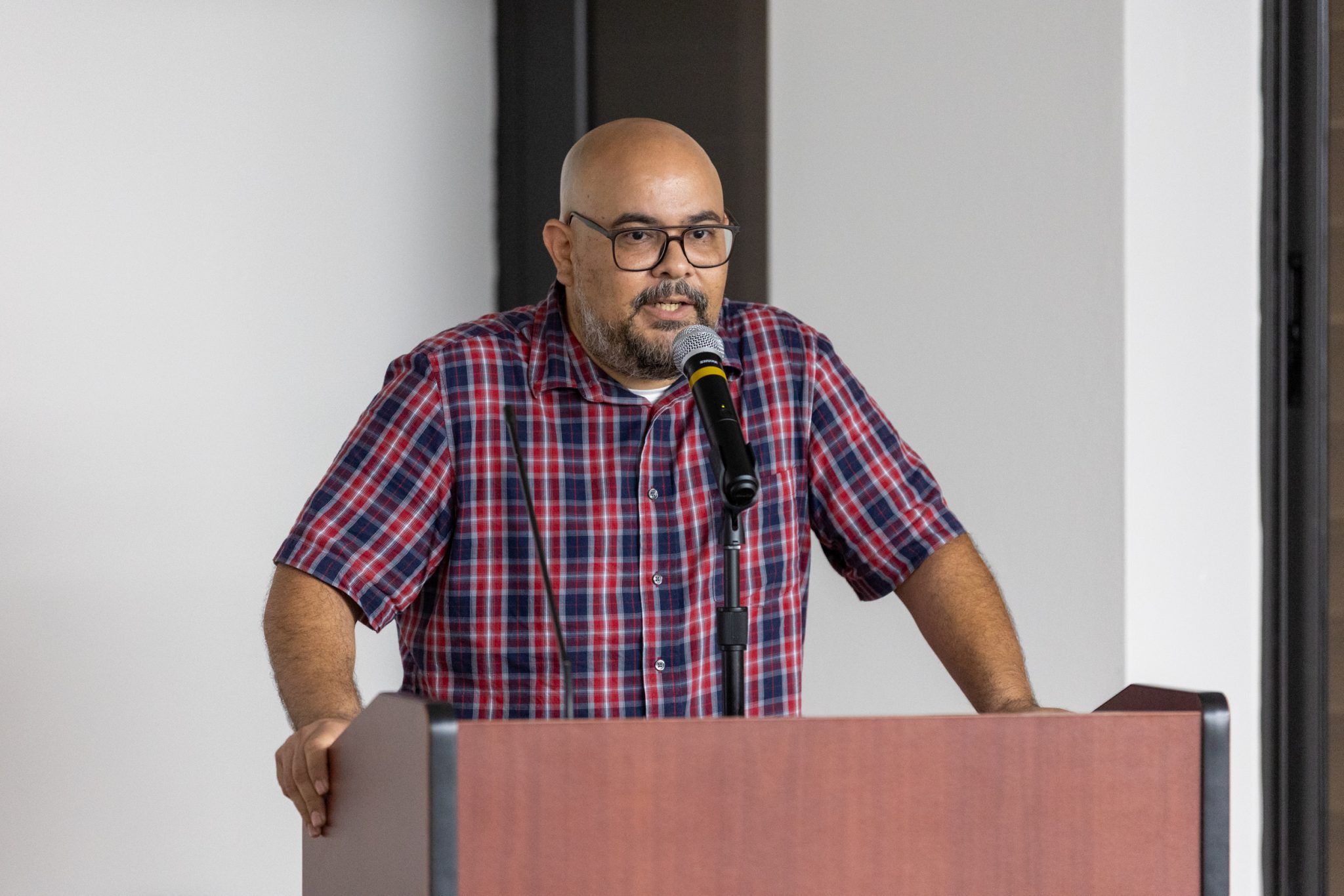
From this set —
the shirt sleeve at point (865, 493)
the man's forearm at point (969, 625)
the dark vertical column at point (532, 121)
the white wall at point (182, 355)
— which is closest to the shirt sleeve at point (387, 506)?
the shirt sleeve at point (865, 493)

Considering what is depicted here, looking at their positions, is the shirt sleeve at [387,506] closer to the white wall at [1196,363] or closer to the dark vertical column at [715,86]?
the white wall at [1196,363]

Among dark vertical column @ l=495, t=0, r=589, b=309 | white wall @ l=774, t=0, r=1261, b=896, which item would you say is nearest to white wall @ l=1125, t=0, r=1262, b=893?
white wall @ l=774, t=0, r=1261, b=896

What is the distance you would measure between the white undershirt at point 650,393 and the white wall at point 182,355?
128 centimetres

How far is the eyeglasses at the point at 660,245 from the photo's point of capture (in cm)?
178

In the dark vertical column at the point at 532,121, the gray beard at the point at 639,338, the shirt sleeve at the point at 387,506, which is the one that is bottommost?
the shirt sleeve at the point at 387,506

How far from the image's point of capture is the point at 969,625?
1754 mm

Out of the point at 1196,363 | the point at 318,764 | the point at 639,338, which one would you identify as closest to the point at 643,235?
the point at 639,338

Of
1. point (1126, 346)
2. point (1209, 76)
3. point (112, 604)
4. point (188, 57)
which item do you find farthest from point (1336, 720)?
point (188, 57)

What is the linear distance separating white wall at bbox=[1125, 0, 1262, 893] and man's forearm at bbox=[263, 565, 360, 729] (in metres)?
1.33

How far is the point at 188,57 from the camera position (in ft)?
9.37

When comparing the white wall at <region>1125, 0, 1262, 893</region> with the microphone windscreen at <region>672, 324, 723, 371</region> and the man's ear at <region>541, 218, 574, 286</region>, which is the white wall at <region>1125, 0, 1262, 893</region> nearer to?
the man's ear at <region>541, 218, 574, 286</region>

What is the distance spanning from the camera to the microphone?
1227 millimetres

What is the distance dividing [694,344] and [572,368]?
509 millimetres

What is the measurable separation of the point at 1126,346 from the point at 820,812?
148cm
